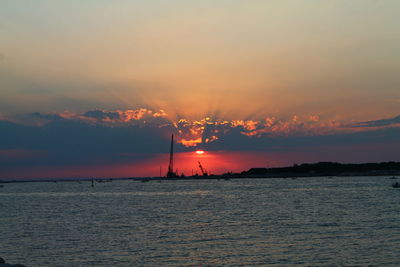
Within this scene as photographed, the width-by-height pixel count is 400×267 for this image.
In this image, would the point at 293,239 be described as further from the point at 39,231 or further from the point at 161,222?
the point at 39,231

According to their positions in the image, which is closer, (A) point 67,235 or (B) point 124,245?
(B) point 124,245

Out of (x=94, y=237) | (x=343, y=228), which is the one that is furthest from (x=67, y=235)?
(x=343, y=228)

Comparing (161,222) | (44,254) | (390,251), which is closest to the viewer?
(390,251)

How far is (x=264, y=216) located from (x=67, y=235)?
1087 inches

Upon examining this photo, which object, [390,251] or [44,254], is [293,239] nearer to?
[390,251]

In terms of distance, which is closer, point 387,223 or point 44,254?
point 44,254

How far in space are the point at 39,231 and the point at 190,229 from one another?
1793 centimetres

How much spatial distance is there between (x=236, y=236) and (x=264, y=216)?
63.2 feet

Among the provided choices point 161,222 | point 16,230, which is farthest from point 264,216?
point 16,230

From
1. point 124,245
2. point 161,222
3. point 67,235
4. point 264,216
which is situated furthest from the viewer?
point 264,216

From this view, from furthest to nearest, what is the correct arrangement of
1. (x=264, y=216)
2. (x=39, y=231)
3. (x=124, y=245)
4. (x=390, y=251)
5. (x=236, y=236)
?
(x=264, y=216) < (x=39, y=231) < (x=236, y=236) < (x=124, y=245) < (x=390, y=251)

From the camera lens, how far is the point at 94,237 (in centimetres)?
4538

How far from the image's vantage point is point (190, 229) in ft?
165

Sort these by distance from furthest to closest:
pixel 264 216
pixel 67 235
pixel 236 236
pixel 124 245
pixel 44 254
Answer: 1. pixel 264 216
2. pixel 67 235
3. pixel 236 236
4. pixel 124 245
5. pixel 44 254
